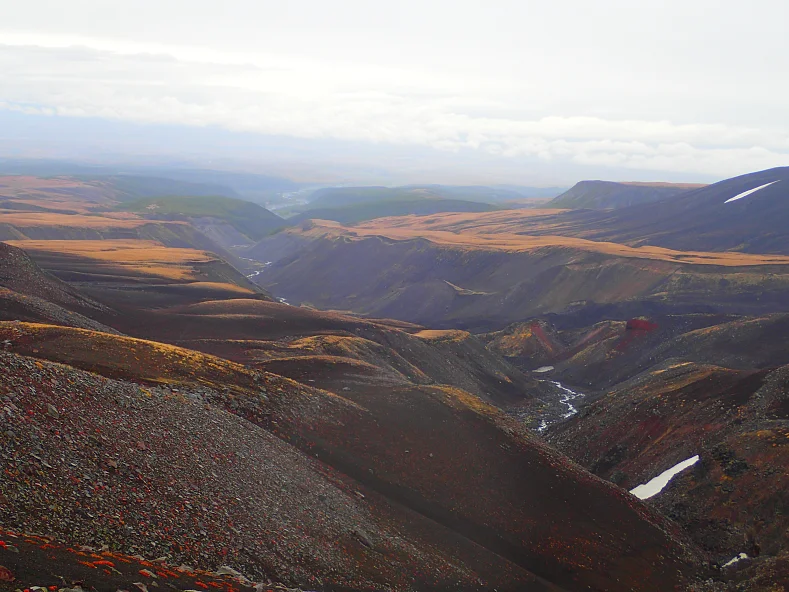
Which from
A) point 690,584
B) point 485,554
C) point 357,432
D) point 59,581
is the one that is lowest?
point 690,584

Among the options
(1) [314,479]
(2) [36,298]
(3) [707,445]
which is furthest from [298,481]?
(3) [707,445]

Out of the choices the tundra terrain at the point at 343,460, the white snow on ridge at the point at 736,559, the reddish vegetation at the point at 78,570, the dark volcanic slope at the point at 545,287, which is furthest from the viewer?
the dark volcanic slope at the point at 545,287

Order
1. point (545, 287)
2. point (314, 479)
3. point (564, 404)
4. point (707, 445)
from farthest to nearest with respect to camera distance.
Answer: point (545, 287), point (564, 404), point (707, 445), point (314, 479)

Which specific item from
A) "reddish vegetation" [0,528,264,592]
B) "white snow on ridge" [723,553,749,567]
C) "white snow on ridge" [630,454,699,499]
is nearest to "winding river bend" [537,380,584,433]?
"white snow on ridge" [630,454,699,499]

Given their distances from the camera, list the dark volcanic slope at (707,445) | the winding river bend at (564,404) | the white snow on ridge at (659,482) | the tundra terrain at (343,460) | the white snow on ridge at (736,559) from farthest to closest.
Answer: the winding river bend at (564,404) < the white snow on ridge at (659,482) < the dark volcanic slope at (707,445) < the white snow on ridge at (736,559) < the tundra terrain at (343,460)

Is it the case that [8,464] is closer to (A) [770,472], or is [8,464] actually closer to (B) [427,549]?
(B) [427,549]

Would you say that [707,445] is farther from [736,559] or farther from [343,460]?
[343,460]

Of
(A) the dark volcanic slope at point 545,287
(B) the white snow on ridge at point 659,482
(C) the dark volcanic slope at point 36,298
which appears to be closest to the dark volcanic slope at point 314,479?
(B) the white snow on ridge at point 659,482

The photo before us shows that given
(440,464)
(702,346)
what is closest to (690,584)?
(440,464)

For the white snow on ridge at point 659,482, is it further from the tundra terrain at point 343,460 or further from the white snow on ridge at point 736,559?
the white snow on ridge at point 736,559
